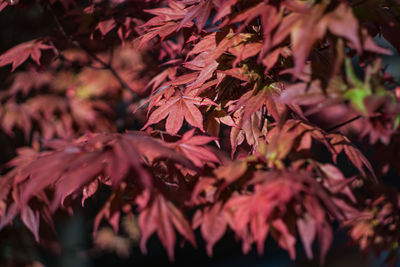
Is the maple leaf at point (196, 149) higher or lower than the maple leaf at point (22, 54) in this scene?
lower

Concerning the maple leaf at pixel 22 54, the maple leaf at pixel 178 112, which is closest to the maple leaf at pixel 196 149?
the maple leaf at pixel 178 112

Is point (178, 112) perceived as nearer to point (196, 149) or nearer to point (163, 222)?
point (196, 149)

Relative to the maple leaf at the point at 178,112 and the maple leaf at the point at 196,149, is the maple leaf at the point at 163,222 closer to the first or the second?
the maple leaf at the point at 196,149

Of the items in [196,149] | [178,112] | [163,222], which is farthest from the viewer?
[178,112]

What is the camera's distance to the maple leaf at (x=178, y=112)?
37.4 inches

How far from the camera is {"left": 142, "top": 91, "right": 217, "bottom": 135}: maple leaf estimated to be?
951mm

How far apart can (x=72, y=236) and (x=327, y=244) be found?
299cm

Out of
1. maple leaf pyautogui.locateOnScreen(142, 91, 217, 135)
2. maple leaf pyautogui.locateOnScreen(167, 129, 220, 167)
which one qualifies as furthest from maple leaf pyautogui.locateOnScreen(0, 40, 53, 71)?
maple leaf pyautogui.locateOnScreen(167, 129, 220, 167)

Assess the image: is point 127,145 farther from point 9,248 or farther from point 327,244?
point 9,248

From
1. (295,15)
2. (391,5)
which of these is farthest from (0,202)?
(391,5)

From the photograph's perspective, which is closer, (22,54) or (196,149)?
(196,149)

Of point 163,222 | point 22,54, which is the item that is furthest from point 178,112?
point 22,54

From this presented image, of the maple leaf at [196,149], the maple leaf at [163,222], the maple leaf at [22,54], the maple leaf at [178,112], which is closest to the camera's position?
the maple leaf at [163,222]

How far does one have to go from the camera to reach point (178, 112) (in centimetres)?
97
